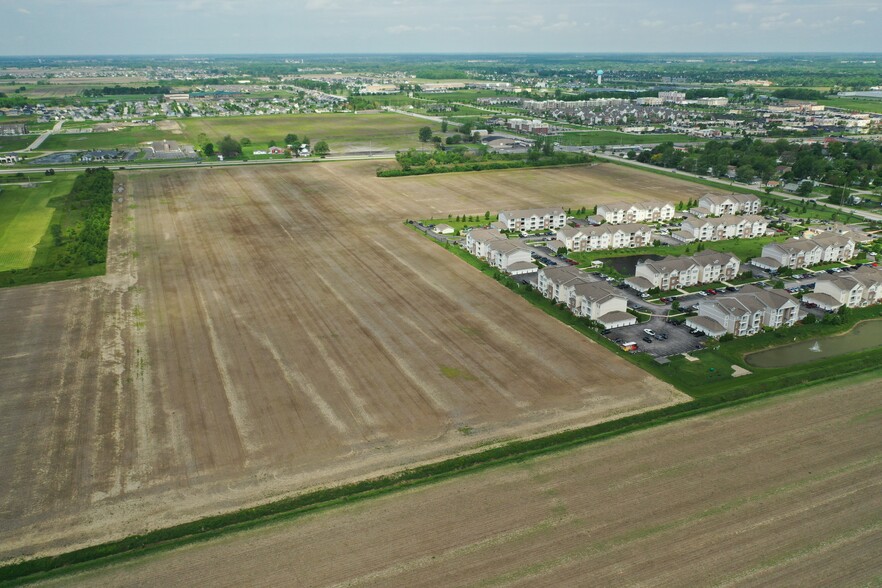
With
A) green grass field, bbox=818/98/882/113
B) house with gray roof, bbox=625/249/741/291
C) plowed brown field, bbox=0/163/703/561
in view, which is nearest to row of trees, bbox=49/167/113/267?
plowed brown field, bbox=0/163/703/561

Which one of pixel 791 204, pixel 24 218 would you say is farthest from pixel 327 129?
pixel 791 204

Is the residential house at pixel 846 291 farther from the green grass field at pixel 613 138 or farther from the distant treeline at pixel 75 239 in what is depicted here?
the green grass field at pixel 613 138

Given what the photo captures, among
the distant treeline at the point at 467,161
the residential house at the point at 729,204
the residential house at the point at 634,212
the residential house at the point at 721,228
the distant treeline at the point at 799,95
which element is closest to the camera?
the residential house at the point at 721,228

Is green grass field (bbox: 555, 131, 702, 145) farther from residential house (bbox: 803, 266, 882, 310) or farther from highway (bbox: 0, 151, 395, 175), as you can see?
residential house (bbox: 803, 266, 882, 310)

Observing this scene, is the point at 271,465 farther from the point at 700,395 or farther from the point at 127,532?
the point at 700,395

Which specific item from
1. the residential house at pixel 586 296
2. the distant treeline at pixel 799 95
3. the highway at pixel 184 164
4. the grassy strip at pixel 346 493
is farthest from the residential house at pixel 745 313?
the distant treeline at pixel 799 95
